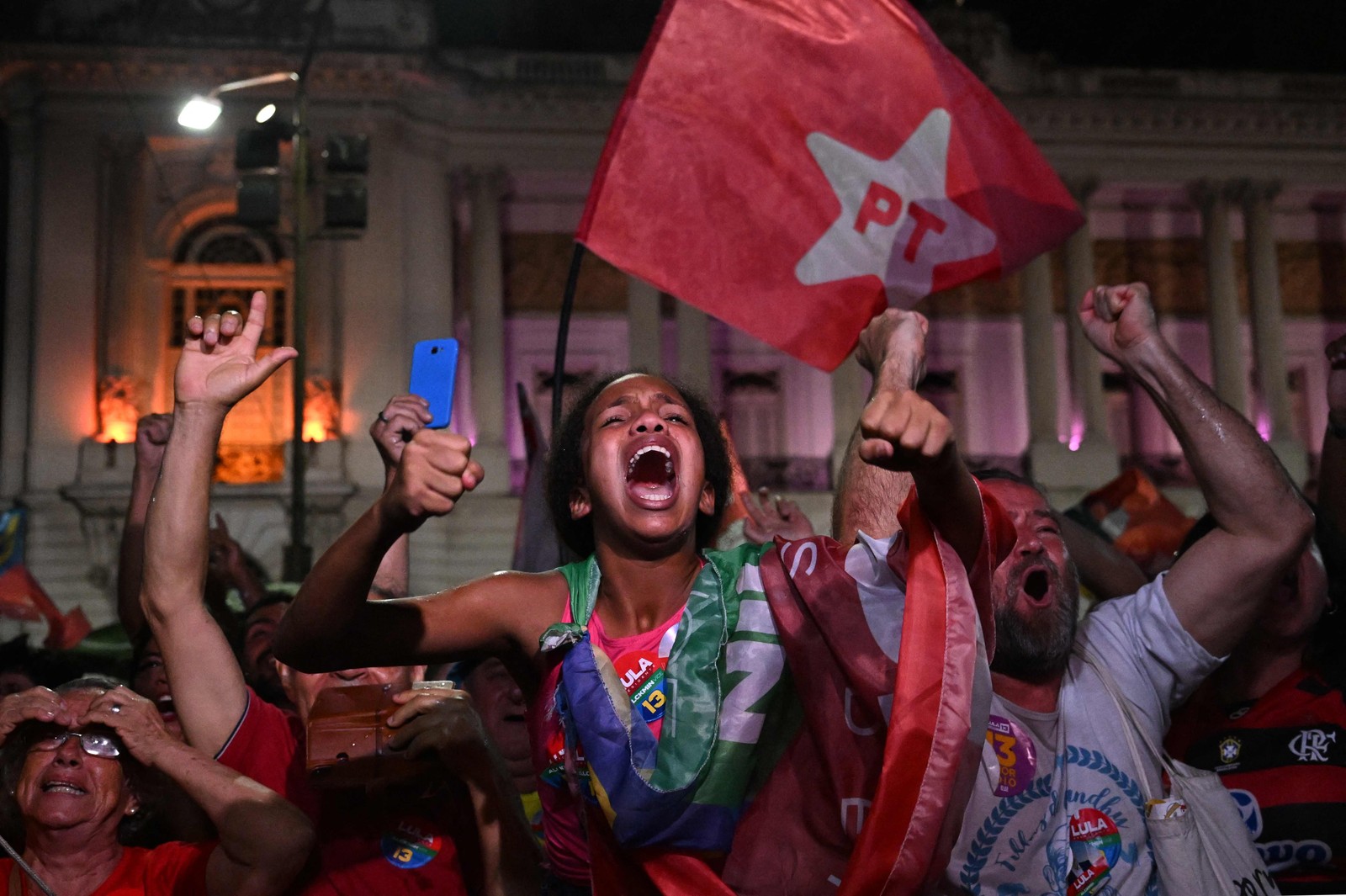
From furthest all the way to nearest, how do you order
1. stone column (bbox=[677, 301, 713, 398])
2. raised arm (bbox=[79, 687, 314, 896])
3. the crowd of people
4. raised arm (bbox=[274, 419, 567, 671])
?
stone column (bbox=[677, 301, 713, 398]), raised arm (bbox=[79, 687, 314, 896]), the crowd of people, raised arm (bbox=[274, 419, 567, 671])

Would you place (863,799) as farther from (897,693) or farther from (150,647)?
(150,647)

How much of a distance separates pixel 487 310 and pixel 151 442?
21.4 meters

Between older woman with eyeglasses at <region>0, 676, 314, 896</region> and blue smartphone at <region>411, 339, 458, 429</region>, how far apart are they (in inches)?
40.2

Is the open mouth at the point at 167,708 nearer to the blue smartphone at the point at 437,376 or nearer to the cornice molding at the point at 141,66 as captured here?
the blue smartphone at the point at 437,376

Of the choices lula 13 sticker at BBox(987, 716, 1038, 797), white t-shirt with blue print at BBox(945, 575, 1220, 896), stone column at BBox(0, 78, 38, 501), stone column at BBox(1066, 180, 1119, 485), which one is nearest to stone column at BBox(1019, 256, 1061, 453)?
stone column at BBox(1066, 180, 1119, 485)

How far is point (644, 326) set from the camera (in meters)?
25.5

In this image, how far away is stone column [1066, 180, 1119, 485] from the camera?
26.0 m

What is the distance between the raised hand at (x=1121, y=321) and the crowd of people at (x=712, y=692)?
0.04 ft

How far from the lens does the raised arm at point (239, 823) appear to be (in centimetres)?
272

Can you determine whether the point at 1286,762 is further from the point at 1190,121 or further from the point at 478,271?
the point at 1190,121

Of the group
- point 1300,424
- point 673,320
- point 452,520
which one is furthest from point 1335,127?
point 452,520

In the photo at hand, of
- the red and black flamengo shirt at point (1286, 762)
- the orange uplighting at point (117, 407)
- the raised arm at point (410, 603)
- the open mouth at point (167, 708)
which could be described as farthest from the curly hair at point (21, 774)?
the orange uplighting at point (117, 407)

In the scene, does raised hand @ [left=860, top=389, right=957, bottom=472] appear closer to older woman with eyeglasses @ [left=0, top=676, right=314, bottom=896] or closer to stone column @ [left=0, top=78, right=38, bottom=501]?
older woman with eyeglasses @ [left=0, top=676, right=314, bottom=896]

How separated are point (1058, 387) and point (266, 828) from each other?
26.3 m
